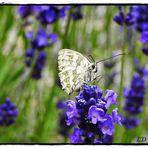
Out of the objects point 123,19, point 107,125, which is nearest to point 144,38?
point 123,19

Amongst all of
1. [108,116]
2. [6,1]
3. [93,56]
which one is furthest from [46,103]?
[108,116]

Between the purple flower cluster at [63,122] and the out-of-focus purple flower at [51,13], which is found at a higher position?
the out-of-focus purple flower at [51,13]

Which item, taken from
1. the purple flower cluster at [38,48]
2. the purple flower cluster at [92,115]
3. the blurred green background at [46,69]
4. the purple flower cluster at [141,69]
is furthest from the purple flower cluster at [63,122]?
the purple flower cluster at [92,115]

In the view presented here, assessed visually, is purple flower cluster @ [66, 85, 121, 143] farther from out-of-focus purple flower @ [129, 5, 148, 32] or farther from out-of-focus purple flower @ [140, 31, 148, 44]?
out-of-focus purple flower @ [129, 5, 148, 32]

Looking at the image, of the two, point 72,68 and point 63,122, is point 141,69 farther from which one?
point 72,68

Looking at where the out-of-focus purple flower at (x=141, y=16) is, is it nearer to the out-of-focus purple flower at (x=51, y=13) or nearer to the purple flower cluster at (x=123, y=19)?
the purple flower cluster at (x=123, y=19)

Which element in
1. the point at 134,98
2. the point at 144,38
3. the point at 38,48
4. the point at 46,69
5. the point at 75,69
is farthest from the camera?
the point at 46,69

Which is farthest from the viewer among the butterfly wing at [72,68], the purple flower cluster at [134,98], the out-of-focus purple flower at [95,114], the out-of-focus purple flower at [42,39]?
the out-of-focus purple flower at [42,39]
